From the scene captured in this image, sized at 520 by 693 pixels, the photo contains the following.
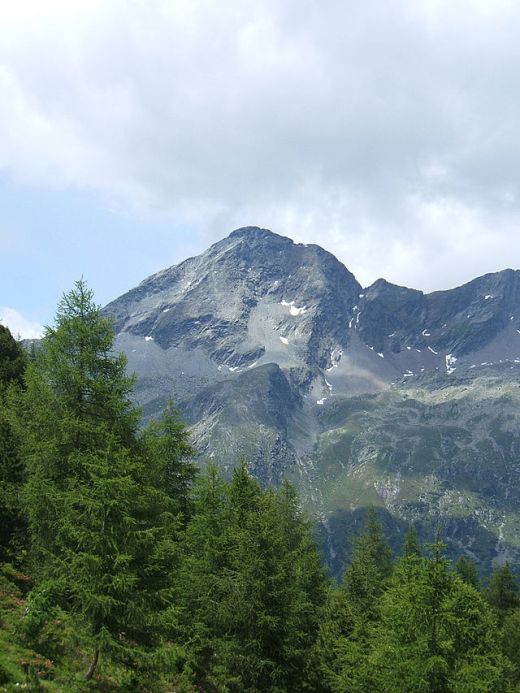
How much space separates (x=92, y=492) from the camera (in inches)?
682

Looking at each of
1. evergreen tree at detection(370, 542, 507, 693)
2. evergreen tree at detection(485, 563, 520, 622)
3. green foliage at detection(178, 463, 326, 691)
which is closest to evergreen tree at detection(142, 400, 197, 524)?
green foliage at detection(178, 463, 326, 691)

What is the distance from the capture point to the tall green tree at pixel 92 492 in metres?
16.5

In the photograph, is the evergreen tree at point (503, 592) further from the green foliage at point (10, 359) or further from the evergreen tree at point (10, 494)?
the evergreen tree at point (10, 494)

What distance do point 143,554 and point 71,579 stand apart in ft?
7.71

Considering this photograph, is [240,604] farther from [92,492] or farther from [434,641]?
[92,492]

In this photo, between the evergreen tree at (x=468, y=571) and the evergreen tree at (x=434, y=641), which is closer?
the evergreen tree at (x=434, y=641)

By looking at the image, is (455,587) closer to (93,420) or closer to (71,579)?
(71,579)

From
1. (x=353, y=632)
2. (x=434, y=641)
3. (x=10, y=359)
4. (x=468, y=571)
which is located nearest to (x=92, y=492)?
(x=434, y=641)

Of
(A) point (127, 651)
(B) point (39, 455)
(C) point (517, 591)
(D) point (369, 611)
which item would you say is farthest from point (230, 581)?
(C) point (517, 591)

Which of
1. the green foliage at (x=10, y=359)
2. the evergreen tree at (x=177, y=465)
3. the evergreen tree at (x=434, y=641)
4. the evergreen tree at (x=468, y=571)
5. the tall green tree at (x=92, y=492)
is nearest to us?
the tall green tree at (x=92, y=492)

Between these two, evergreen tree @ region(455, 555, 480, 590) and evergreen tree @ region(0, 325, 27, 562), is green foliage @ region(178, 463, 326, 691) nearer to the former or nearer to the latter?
evergreen tree @ region(0, 325, 27, 562)

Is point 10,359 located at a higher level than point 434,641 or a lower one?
higher

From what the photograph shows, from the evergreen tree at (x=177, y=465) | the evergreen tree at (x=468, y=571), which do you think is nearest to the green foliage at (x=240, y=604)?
the evergreen tree at (x=177, y=465)

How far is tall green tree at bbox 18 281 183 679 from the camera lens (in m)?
16.5
